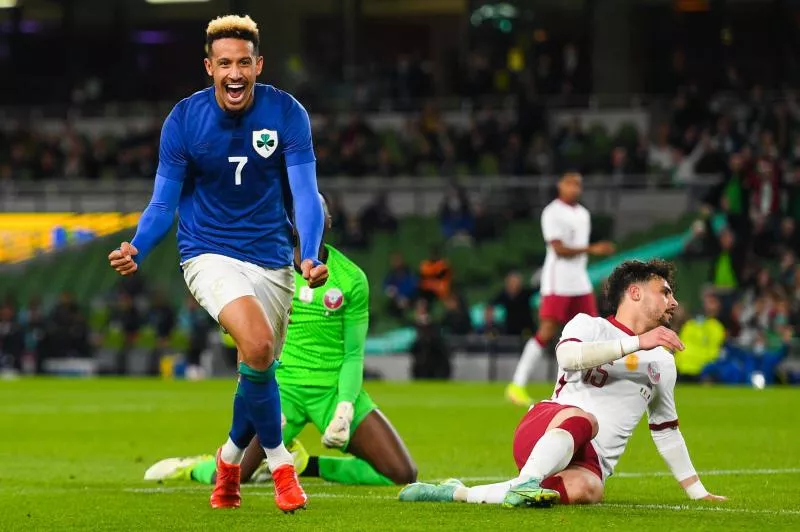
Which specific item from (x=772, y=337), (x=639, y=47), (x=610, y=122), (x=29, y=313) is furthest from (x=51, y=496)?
(x=639, y=47)

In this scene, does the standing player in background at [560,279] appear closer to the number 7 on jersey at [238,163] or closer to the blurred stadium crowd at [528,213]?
the blurred stadium crowd at [528,213]

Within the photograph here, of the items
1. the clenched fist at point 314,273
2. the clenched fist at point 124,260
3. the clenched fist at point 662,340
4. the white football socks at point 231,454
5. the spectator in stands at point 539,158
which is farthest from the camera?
the spectator in stands at point 539,158

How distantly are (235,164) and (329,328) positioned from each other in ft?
6.96

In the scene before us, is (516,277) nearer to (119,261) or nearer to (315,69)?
(315,69)

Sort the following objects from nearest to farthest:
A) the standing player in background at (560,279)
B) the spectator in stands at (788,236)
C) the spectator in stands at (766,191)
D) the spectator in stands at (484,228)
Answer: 1. the standing player in background at (560,279)
2. the spectator in stands at (788,236)
3. the spectator in stands at (766,191)
4. the spectator in stands at (484,228)

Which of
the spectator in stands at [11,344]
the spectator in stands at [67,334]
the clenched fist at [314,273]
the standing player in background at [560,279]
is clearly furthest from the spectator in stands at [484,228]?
the clenched fist at [314,273]

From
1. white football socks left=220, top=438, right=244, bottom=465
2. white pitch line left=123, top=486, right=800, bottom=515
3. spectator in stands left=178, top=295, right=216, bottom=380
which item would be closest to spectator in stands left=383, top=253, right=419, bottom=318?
spectator in stands left=178, top=295, right=216, bottom=380

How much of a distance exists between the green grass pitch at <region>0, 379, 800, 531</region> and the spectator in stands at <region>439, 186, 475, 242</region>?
7282mm

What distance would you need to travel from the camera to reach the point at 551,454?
708cm

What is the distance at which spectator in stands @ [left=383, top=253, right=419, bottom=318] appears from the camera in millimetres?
25453

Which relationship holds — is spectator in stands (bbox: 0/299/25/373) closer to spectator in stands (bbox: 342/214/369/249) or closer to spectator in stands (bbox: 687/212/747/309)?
spectator in stands (bbox: 342/214/369/249)

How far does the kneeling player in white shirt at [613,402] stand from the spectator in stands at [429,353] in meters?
16.0

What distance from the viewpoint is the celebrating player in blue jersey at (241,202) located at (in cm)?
736

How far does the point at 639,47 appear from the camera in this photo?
33.9 m
